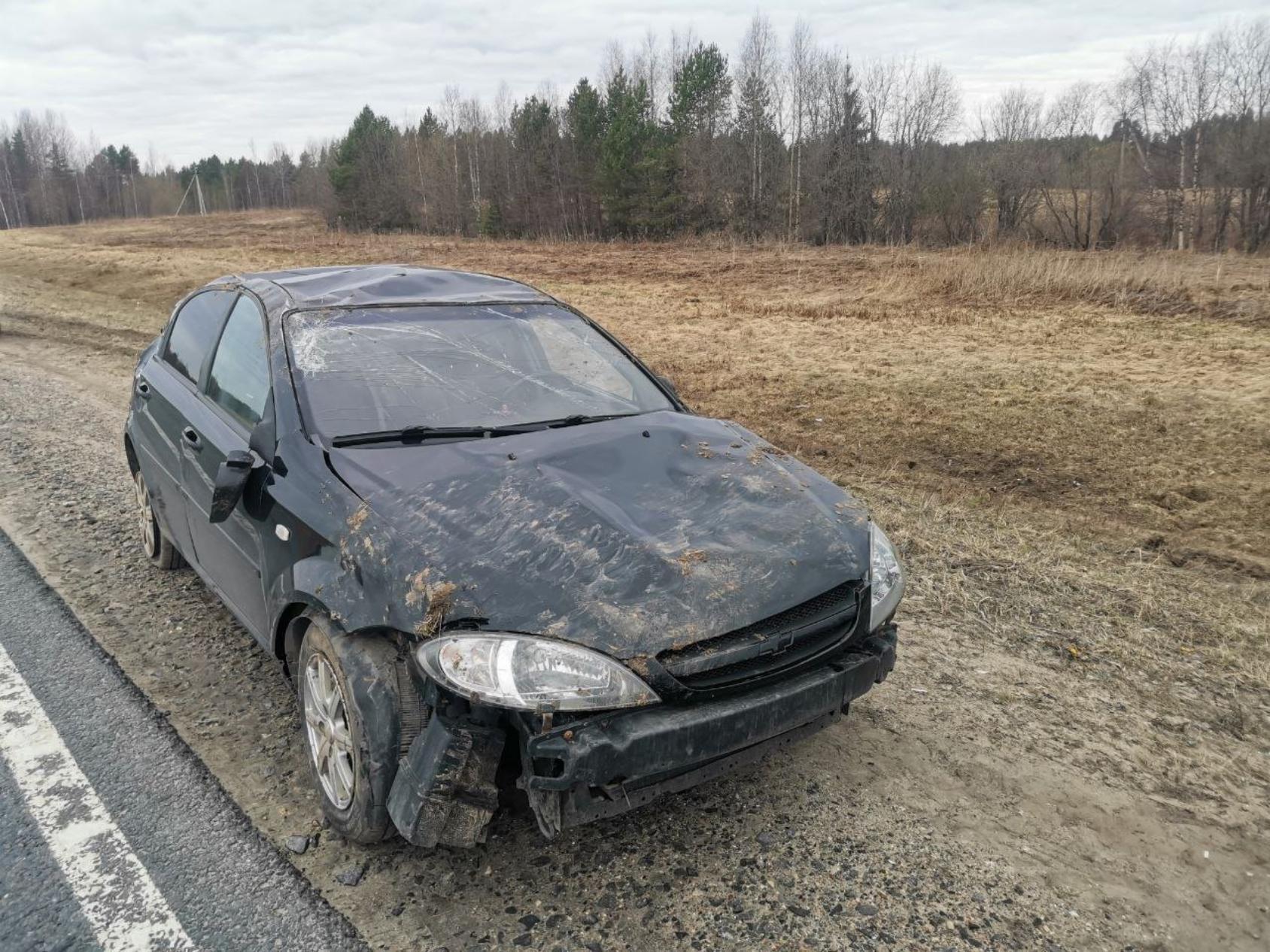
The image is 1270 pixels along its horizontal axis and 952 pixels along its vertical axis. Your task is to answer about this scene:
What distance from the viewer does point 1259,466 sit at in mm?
7082

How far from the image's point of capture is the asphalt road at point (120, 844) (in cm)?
236

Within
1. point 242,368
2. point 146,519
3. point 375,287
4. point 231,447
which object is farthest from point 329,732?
point 146,519

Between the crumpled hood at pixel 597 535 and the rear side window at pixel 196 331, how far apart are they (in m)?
1.65

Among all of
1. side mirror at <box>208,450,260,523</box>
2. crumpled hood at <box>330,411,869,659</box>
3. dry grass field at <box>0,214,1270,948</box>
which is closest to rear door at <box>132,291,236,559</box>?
side mirror at <box>208,450,260,523</box>

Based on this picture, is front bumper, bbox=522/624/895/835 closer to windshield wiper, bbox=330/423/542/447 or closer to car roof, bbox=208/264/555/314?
windshield wiper, bbox=330/423/542/447

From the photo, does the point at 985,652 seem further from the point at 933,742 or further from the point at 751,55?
the point at 751,55

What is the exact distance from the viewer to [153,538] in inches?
186

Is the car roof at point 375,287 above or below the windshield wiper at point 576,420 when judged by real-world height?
above

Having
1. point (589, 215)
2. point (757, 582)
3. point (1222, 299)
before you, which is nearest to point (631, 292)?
point (1222, 299)

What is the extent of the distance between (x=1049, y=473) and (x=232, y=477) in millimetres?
6332

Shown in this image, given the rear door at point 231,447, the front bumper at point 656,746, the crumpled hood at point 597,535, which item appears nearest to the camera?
the front bumper at point 656,746

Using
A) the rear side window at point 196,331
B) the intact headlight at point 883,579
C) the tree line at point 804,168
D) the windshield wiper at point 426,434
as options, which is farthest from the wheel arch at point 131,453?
the tree line at point 804,168

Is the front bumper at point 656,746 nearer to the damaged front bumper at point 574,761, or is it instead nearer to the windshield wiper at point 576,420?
the damaged front bumper at point 574,761

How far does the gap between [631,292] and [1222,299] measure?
11.2 meters
